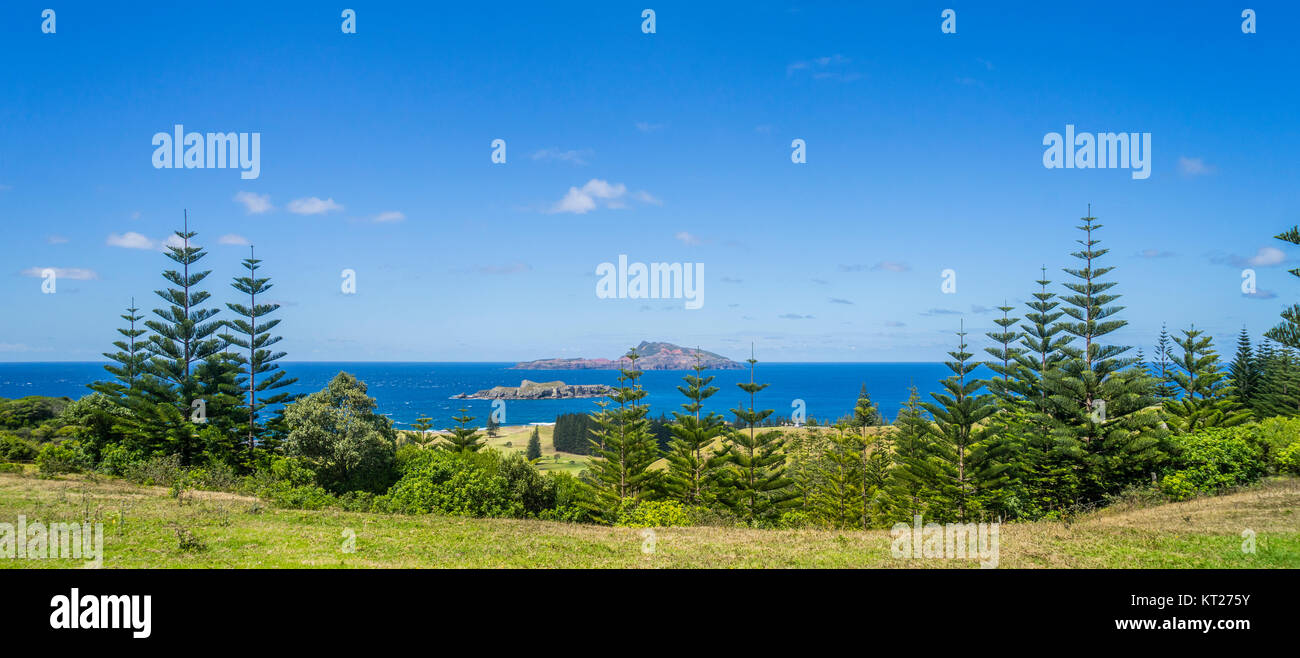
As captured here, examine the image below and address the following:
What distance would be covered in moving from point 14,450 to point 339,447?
438 inches

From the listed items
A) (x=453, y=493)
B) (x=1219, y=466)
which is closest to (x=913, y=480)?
(x=1219, y=466)

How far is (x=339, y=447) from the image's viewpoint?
21516 mm

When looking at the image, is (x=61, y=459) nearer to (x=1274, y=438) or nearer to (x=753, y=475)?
(x=753, y=475)

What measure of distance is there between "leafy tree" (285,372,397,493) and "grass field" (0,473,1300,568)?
6397 millimetres

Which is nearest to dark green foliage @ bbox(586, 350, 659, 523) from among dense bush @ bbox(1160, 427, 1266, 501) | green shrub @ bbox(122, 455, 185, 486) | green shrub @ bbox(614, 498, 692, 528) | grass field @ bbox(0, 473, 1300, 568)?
green shrub @ bbox(614, 498, 692, 528)

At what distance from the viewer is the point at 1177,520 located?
1294 cm

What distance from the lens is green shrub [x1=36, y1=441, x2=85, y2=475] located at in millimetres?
18411

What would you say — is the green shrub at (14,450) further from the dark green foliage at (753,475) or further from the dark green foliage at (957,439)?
the dark green foliage at (957,439)

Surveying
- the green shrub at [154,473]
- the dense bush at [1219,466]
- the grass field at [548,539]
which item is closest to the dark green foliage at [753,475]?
the dense bush at [1219,466]

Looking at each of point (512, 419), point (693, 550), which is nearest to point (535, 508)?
point (693, 550)

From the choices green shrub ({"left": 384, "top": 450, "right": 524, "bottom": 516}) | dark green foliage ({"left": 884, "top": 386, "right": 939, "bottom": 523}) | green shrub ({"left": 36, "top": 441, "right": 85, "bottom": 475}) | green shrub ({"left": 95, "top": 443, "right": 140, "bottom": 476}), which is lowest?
dark green foliage ({"left": 884, "top": 386, "right": 939, "bottom": 523})

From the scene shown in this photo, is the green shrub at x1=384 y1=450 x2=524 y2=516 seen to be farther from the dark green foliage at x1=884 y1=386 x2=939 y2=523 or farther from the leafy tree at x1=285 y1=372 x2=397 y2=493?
the dark green foliage at x1=884 y1=386 x2=939 y2=523

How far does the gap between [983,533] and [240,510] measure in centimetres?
1500
